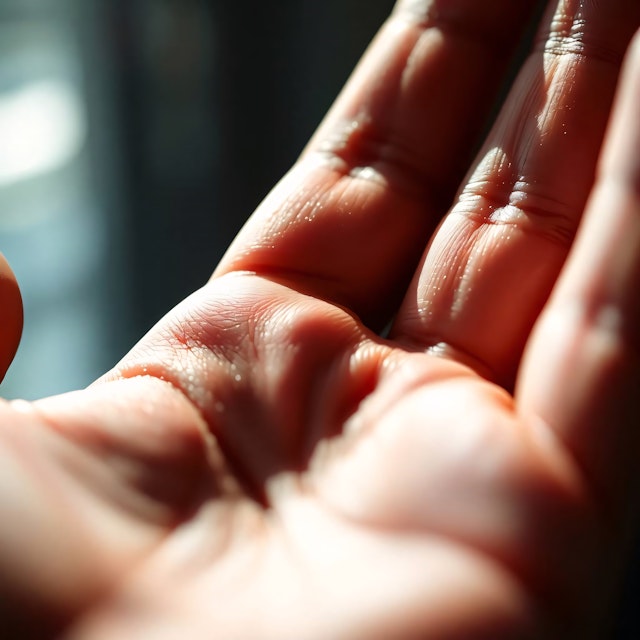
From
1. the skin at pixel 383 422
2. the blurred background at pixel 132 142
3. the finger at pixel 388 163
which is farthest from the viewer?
the blurred background at pixel 132 142

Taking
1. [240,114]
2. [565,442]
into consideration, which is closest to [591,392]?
[565,442]

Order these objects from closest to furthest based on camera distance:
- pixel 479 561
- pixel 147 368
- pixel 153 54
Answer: pixel 479 561, pixel 147 368, pixel 153 54

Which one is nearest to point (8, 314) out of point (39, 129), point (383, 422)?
point (383, 422)

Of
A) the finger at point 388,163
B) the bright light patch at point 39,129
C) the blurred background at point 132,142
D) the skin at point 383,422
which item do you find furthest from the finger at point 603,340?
the bright light patch at point 39,129

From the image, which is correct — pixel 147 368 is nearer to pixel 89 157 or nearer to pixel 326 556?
pixel 326 556

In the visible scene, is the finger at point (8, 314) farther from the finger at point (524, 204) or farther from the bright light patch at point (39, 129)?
the bright light patch at point (39, 129)

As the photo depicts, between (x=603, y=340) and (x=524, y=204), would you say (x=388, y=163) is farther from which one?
(x=603, y=340)

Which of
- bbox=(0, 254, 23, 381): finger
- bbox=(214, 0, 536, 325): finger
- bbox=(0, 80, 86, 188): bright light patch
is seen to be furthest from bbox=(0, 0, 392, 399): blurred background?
bbox=(0, 254, 23, 381): finger
